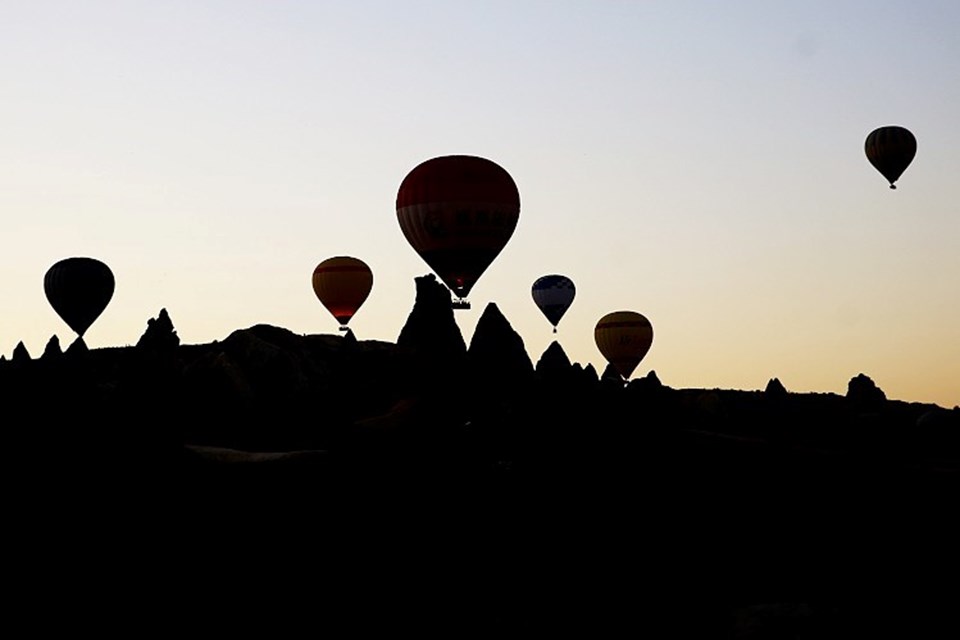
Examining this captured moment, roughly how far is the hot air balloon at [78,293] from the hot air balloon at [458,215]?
83.8ft

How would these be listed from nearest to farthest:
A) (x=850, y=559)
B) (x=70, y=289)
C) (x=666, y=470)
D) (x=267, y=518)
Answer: (x=267, y=518), (x=850, y=559), (x=666, y=470), (x=70, y=289)

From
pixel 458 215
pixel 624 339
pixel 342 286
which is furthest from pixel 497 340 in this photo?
pixel 624 339

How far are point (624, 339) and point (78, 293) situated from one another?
3626 centimetres

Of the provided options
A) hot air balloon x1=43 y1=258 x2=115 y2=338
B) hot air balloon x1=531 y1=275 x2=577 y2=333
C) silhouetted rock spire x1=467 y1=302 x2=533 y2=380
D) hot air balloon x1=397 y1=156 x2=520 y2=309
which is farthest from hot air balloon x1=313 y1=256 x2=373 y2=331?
hot air balloon x1=397 y1=156 x2=520 y2=309

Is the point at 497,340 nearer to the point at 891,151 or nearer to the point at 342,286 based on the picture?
the point at 891,151

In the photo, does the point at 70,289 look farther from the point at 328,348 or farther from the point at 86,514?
the point at 86,514

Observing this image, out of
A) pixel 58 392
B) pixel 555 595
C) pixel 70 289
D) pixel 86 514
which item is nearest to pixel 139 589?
pixel 86 514

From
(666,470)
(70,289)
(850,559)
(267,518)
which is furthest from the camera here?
(70,289)

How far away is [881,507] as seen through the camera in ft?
65.2

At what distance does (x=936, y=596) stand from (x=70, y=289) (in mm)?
65879

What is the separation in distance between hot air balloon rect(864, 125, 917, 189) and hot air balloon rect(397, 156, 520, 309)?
26380 millimetres

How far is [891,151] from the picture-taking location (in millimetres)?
76250

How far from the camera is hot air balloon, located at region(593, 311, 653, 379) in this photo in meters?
93.3

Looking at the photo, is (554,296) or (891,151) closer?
(891,151)
